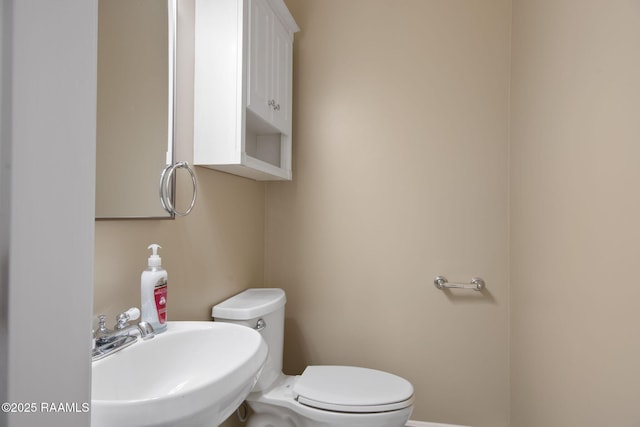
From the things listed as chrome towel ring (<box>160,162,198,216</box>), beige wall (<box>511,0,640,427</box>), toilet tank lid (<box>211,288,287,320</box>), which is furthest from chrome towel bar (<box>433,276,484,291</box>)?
chrome towel ring (<box>160,162,198,216</box>)

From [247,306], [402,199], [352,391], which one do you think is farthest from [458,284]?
[247,306]

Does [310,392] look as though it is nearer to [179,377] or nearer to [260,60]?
[179,377]

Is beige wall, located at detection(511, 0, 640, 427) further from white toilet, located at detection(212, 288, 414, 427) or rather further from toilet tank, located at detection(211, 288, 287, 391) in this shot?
toilet tank, located at detection(211, 288, 287, 391)

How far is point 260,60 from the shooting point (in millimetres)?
1499

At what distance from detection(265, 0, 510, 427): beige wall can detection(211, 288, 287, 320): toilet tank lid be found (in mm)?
379

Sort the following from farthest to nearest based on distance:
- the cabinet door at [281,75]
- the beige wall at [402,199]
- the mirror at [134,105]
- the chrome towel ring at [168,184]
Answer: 1. the beige wall at [402,199]
2. the cabinet door at [281,75]
3. the chrome towel ring at [168,184]
4. the mirror at [134,105]

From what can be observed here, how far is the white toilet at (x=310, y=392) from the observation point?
1325 millimetres

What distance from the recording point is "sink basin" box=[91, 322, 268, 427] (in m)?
0.61

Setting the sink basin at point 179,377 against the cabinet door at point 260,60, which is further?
the cabinet door at point 260,60

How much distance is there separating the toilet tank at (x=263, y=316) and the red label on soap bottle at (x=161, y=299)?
393 millimetres

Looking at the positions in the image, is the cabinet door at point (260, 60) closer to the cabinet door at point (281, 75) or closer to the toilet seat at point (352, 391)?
the cabinet door at point (281, 75)

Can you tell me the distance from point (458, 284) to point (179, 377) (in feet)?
4.32

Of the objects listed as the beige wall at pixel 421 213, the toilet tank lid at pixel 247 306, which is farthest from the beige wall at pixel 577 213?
the toilet tank lid at pixel 247 306

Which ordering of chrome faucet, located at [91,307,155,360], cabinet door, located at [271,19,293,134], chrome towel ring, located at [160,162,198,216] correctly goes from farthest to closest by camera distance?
cabinet door, located at [271,19,293,134] < chrome towel ring, located at [160,162,198,216] < chrome faucet, located at [91,307,155,360]
